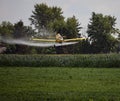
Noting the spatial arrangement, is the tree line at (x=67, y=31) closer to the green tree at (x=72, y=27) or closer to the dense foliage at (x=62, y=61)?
the green tree at (x=72, y=27)

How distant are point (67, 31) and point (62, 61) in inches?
550

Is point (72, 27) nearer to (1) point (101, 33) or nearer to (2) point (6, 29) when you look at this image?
(1) point (101, 33)

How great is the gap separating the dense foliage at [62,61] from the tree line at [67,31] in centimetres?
864

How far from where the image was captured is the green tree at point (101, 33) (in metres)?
43.4

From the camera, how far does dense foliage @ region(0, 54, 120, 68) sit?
28172 millimetres

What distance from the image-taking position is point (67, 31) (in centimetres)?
4241

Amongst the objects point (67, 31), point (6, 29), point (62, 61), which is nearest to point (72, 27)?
point (67, 31)

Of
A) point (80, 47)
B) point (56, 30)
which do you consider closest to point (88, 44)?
point (80, 47)

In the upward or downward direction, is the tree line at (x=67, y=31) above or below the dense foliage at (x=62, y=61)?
above

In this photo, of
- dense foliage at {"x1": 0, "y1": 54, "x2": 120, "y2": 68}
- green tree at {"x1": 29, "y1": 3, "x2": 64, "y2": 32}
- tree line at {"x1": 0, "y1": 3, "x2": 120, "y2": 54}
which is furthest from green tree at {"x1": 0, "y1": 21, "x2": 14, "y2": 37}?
dense foliage at {"x1": 0, "y1": 54, "x2": 120, "y2": 68}

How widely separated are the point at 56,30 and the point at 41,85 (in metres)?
31.3

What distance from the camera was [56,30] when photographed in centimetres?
4375

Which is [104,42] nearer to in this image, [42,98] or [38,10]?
[38,10]

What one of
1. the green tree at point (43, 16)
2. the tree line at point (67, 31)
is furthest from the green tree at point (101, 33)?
the green tree at point (43, 16)
